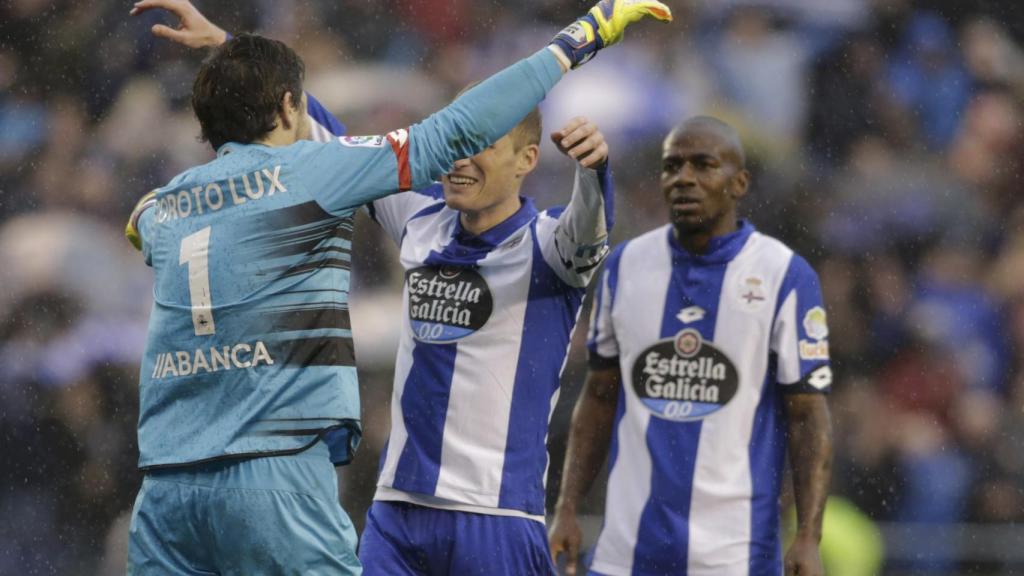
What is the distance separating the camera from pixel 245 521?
3332 millimetres

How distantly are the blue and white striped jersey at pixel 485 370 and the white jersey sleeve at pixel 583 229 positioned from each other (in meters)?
0.01

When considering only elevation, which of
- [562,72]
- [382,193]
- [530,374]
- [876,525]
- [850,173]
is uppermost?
[850,173]

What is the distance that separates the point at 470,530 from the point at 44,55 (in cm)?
523

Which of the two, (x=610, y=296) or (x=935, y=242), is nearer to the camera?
(x=610, y=296)

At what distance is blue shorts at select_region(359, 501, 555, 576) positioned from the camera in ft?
13.9

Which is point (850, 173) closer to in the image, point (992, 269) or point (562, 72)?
point (992, 269)

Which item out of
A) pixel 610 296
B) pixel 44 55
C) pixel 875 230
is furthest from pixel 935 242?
pixel 44 55

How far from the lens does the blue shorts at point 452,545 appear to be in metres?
4.23

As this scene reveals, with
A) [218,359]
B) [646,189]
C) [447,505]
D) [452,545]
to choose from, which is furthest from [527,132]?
[646,189]

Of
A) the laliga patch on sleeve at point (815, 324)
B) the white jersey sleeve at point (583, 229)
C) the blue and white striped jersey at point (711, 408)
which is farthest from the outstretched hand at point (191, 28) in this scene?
the laliga patch on sleeve at point (815, 324)

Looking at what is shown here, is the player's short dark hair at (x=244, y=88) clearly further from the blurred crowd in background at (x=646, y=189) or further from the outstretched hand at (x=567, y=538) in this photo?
the blurred crowd in background at (x=646, y=189)

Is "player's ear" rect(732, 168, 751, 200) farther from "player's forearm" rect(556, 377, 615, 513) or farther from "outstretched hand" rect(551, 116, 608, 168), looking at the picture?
"outstretched hand" rect(551, 116, 608, 168)

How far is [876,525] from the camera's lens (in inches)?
272

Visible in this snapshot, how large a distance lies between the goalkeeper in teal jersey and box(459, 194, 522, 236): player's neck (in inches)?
38.2
